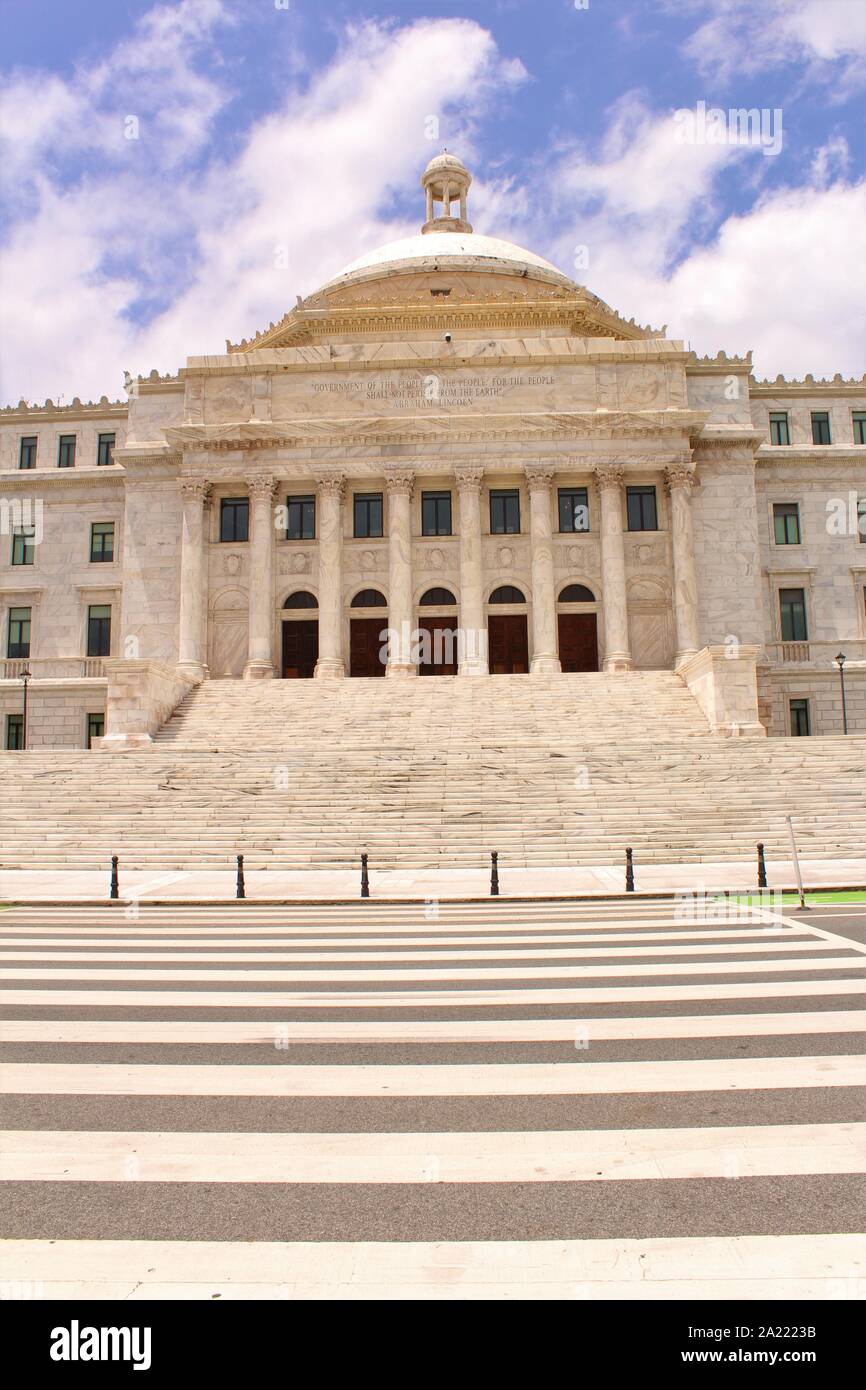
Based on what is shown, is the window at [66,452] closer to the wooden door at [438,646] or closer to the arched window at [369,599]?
the arched window at [369,599]

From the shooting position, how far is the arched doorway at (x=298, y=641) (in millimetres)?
46594

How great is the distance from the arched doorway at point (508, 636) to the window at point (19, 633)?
2318 cm

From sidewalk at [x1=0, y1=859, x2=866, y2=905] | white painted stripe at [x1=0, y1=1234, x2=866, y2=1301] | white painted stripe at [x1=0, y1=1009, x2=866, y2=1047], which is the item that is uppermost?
sidewalk at [x1=0, y1=859, x2=866, y2=905]

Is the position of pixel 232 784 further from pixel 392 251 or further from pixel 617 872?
pixel 392 251

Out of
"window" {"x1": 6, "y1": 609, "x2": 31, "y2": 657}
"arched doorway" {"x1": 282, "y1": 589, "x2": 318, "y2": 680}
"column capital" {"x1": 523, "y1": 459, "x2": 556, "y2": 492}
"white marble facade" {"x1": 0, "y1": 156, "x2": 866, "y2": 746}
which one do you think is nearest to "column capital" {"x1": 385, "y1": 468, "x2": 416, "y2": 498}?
"white marble facade" {"x1": 0, "y1": 156, "x2": 866, "y2": 746}

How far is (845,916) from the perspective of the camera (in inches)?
556

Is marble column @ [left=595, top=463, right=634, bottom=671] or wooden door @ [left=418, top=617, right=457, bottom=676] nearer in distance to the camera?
marble column @ [left=595, top=463, right=634, bottom=671]

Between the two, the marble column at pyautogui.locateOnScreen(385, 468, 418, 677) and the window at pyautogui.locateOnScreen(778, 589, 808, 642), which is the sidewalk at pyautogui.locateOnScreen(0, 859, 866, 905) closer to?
the marble column at pyautogui.locateOnScreen(385, 468, 418, 677)

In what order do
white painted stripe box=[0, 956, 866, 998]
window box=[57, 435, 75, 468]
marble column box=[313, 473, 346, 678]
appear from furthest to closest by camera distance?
window box=[57, 435, 75, 468], marble column box=[313, 473, 346, 678], white painted stripe box=[0, 956, 866, 998]

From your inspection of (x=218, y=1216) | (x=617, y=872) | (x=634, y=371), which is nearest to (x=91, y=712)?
(x=634, y=371)

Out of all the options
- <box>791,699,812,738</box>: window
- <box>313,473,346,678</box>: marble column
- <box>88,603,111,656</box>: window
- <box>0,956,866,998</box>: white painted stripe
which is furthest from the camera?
<box>88,603,111,656</box>: window

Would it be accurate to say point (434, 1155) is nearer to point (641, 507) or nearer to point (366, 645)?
point (366, 645)

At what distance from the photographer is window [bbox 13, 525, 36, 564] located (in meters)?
50.9

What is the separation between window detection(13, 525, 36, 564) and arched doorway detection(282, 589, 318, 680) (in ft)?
47.2
